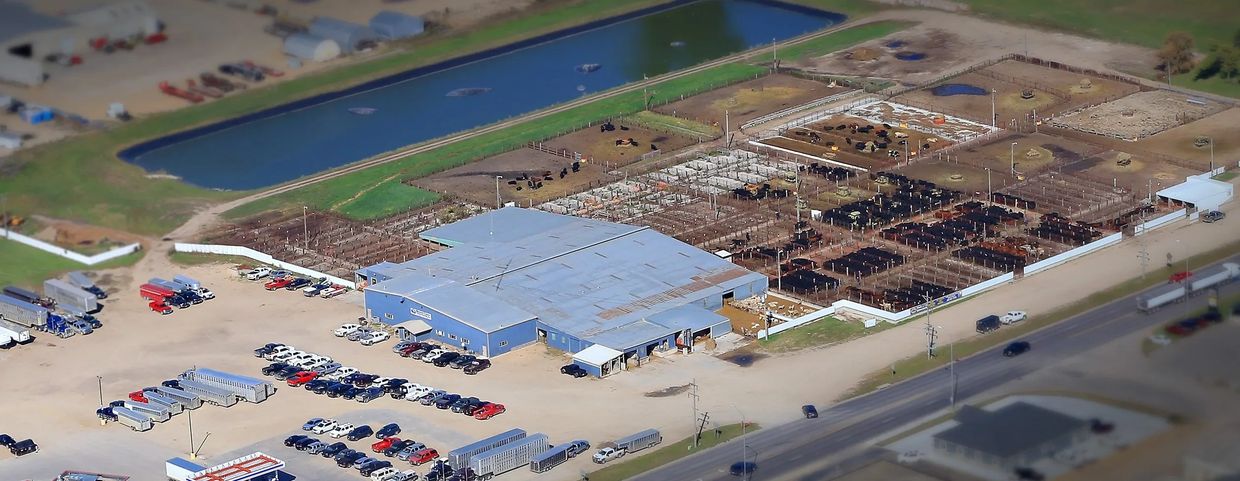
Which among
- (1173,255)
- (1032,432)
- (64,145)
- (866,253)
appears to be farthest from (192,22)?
(1032,432)

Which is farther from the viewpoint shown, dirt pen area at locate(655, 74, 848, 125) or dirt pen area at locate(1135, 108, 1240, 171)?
dirt pen area at locate(655, 74, 848, 125)

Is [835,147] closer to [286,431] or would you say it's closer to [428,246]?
[428,246]

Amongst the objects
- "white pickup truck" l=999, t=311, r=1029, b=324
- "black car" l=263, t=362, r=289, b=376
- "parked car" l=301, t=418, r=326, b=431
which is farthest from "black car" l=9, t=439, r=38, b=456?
"white pickup truck" l=999, t=311, r=1029, b=324

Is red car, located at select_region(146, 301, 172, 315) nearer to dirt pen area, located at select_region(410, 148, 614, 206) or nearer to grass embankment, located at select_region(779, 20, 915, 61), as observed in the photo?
dirt pen area, located at select_region(410, 148, 614, 206)

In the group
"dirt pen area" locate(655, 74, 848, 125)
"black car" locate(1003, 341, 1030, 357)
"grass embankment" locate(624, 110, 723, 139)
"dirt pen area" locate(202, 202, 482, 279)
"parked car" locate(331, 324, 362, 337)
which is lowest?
"dirt pen area" locate(655, 74, 848, 125)

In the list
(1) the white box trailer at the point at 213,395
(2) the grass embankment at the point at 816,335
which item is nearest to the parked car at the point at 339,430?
(1) the white box trailer at the point at 213,395

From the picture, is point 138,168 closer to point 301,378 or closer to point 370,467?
point 301,378
